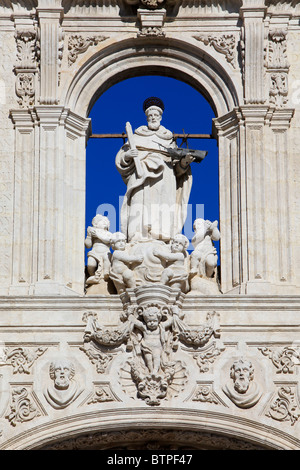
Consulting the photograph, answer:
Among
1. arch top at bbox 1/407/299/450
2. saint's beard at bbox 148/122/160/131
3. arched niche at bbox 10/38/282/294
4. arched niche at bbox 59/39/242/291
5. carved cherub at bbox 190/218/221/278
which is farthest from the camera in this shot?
saint's beard at bbox 148/122/160/131

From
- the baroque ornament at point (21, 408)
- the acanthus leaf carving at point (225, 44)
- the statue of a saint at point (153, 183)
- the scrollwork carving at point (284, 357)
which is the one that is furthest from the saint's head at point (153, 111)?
the baroque ornament at point (21, 408)

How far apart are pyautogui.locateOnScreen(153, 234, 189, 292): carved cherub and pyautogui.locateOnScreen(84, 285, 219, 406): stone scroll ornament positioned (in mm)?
371

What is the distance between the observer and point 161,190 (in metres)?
28.3

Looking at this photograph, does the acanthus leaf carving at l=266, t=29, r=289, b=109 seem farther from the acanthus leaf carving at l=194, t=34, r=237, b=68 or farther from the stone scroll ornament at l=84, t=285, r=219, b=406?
the stone scroll ornament at l=84, t=285, r=219, b=406

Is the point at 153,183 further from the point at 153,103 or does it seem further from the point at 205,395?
the point at 205,395

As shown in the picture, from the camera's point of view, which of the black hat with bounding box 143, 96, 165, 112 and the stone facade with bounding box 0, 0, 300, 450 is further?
the black hat with bounding box 143, 96, 165, 112

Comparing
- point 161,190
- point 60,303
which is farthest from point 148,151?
point 60,303

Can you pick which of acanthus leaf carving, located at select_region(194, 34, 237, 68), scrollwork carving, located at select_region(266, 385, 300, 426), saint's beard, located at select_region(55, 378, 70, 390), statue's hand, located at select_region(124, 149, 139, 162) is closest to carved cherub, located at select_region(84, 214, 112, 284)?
statue's hand, located at select_region(124, 149, 139, 162)

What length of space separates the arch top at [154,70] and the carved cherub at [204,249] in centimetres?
173

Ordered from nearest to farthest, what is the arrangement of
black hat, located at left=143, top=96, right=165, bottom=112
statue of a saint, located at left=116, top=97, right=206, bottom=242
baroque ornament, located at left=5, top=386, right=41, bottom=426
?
baroque ornament, located at left=5, top=386, right=41, bottom=426 < statue of a saint, located at left=116, top=97, right=206, bottom=242 < black hat, located at left=143, top=96, right=165, bottom=112

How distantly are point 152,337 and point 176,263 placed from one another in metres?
1.35

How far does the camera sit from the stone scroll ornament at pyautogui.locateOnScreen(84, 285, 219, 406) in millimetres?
25906

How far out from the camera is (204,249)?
2769 cm

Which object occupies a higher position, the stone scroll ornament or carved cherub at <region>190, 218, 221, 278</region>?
carved cherub at <region>190, 218, 221, 278</region>
